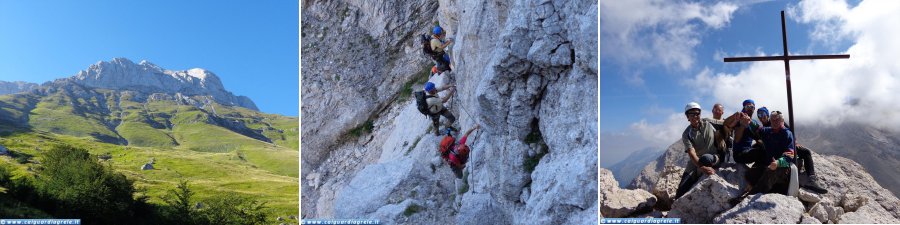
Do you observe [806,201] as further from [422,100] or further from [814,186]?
[422,100]

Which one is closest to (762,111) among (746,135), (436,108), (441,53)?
(746,135)

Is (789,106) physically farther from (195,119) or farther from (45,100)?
(195,119)

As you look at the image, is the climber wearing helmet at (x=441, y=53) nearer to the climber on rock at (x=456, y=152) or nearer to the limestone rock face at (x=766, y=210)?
the climber on rock at (x=456, y=152)

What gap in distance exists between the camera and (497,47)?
42.0 ft

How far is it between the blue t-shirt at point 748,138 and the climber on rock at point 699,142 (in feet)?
1.37

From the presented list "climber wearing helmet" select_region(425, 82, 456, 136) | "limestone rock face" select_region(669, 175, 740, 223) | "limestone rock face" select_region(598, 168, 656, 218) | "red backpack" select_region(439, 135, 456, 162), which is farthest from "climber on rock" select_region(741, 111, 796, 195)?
"climber wearing helmet" select_region(425, 82, 456, 136)

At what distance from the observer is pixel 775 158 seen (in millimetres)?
9000

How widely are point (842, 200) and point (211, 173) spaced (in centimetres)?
8664

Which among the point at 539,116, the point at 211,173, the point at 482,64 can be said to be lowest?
the point at 211,173

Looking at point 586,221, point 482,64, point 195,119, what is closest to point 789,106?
point 586,221

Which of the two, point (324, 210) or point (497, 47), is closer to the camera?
point (497, 47)

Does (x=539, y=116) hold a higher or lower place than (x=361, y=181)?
higher

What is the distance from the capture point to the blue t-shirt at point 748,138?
9.45m

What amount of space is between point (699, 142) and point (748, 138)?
2.89 feet
